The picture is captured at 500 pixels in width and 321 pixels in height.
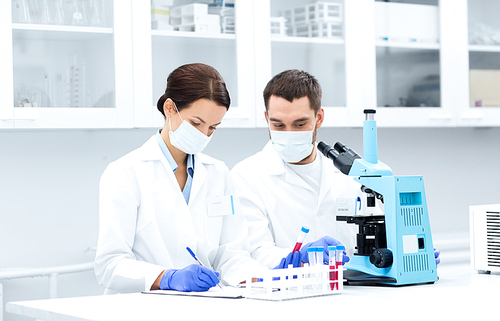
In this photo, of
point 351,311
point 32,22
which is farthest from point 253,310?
point 32,22

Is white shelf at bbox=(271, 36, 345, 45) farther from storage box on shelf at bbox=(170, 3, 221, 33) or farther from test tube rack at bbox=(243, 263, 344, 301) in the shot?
test tube rack at bbox=(243, 263, 344, 301)

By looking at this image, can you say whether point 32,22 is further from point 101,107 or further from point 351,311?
point 351,311

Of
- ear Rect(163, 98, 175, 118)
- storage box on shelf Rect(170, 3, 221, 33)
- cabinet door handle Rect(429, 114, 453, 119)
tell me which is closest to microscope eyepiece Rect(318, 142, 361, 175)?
ear Rect(163, 98, 175, 118)

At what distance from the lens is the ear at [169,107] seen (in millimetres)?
1980

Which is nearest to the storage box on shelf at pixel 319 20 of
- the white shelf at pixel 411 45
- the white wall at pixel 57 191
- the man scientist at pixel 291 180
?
the white shelf at pixel 411 45

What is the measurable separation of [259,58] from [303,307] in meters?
1.49

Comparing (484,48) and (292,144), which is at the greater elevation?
(484,48)

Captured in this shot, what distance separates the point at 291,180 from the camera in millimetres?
2316

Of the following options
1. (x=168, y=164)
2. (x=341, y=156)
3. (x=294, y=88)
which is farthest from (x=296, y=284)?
(x=294, y=88)

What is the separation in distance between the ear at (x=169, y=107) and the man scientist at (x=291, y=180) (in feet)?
1.22

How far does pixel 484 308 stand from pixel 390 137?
2078 millimetres

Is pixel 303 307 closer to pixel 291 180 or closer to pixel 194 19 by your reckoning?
pixel 291 180

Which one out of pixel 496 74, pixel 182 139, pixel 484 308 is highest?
pixel 496 74

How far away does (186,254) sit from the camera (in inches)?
76.2
